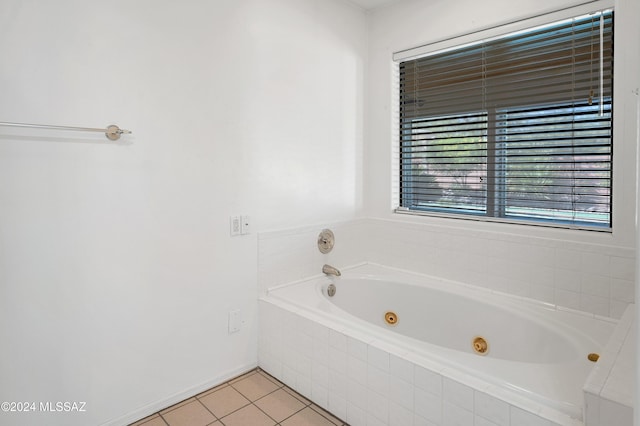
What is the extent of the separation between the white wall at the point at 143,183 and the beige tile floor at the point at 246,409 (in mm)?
80

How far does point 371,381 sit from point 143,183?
1352mm

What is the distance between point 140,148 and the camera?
6.15 ft

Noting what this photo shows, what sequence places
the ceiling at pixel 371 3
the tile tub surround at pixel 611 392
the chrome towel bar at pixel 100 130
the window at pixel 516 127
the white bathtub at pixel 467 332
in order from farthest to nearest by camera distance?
the ceiling at pixel 371 3, the window at pixel 516 127, the chrome towel bar at pixel 100 130, the white bathtub at pixel 467 332, the tile tub surround at pixel 611 392

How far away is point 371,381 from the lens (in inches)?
69.2

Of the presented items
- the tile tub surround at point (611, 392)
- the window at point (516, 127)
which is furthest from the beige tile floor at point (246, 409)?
the window at point (516, 127)

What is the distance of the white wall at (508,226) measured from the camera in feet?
6.19

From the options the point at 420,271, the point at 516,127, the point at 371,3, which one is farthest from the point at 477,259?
the point at 371,3

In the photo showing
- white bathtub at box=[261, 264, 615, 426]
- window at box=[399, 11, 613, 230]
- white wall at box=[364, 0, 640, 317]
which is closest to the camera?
white bathtub at box=[261, 264, 615, 426]

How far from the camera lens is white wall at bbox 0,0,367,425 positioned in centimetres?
159

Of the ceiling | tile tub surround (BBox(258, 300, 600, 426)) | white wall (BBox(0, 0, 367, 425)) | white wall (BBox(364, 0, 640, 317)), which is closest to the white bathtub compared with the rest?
tile tub surround (BBox(258, 300, 600, 426))

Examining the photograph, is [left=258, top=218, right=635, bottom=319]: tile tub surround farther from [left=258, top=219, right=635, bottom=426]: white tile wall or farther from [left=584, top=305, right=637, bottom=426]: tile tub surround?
[left=584, top=305, right=637, bottom=426]: tile tub surround

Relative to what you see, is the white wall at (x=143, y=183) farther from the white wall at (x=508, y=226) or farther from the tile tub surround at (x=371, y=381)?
the white wall at (x=508, y=226)

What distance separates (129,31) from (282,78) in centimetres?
87

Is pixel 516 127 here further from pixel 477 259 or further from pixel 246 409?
pixel 246 409
